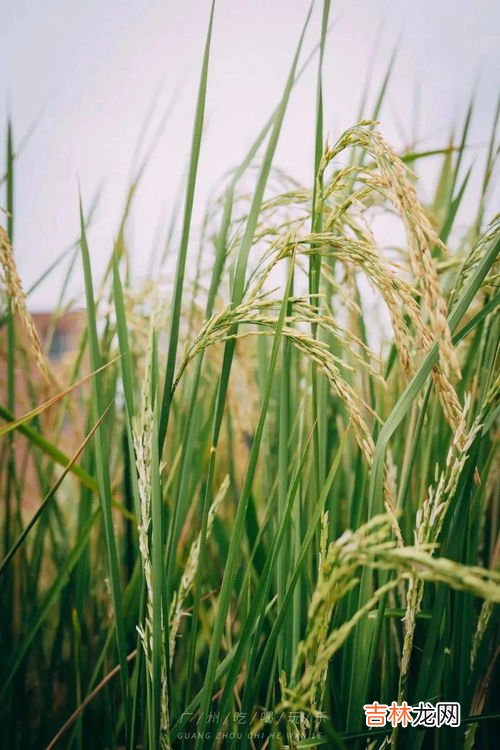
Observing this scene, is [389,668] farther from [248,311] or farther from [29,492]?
[29,492]

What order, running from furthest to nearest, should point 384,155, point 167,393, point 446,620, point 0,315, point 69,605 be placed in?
point 0,315 → point 69,605 → point 446,620 → point 167,393 → point 384,155

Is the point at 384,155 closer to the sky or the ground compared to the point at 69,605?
closer to the sky

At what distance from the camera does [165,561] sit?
710 millimetres

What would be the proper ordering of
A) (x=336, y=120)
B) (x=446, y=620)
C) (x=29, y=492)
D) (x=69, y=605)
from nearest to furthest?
(x=446, y=620) → (x=69, y=605) → (x=336, y=120) → (x=29, y=492)

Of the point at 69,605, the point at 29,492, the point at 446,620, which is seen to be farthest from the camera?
the point at 29,492

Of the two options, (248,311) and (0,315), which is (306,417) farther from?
(0,315)

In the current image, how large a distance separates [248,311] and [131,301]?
82cm

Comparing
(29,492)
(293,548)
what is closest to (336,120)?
(293,548)

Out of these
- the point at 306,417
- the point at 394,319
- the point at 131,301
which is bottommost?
the point at 306,417

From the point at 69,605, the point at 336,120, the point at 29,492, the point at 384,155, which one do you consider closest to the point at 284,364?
the point at 384,155

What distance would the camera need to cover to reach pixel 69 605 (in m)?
1.07

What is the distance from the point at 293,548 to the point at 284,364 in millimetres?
304

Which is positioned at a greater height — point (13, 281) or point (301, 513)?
point (13, 281)

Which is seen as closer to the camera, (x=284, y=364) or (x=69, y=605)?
(x=284, y=364)
